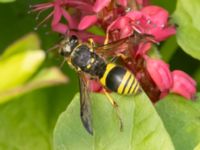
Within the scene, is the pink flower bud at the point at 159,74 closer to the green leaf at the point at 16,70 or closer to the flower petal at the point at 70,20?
the flower petal at the point at 70,20

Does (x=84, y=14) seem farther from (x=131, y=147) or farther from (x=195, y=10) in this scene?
(x=131, y=147)

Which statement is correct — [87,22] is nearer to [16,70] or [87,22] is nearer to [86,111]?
[86,111]

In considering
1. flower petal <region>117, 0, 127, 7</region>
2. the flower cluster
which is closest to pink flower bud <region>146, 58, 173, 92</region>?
the flower cluster

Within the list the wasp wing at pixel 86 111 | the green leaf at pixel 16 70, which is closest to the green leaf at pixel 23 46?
the green leaf at pixel 16 70

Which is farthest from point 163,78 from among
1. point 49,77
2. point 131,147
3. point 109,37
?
point 49,77

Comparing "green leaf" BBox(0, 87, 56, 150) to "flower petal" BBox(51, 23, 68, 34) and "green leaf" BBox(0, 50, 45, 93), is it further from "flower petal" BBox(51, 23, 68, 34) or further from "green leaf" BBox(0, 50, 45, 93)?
"green leaf" BBox(0, 50, 45, 93)

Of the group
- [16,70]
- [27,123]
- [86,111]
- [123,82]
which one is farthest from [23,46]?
[27,123]

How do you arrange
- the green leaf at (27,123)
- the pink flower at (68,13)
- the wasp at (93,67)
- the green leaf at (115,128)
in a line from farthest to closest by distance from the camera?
the green leaf at (27,123) < the pink flower at (68,13) < the wasp at (93,67) < the green leaf at (115,128)
